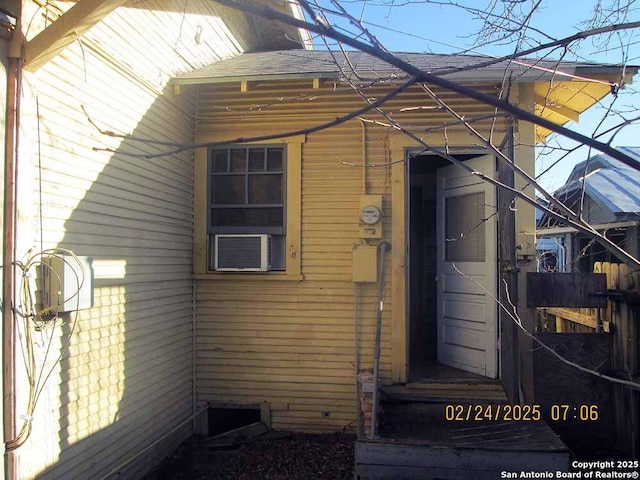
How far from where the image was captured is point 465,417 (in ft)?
15.1

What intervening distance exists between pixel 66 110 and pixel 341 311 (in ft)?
10.3

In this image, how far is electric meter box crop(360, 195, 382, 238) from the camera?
5.13 m

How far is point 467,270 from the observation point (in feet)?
18.0

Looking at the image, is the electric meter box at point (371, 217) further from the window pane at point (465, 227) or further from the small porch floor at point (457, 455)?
the small porch floor at point (457, 455)

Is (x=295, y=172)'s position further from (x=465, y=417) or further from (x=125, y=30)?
(x=465, y=417)

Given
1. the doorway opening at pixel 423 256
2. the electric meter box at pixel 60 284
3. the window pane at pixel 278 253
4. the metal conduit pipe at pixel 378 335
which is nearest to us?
the electric meter box at pixel 60 284

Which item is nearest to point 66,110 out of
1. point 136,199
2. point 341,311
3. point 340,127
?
point 136,199

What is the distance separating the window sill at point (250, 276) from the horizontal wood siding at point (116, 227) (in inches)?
7.9

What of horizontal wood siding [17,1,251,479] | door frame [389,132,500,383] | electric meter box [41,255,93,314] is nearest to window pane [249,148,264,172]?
horizontal wood siding [17,1,251,479]

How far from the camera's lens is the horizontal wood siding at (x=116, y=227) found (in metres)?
3.14

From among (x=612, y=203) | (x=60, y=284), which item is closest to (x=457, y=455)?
(x=60, y=284)

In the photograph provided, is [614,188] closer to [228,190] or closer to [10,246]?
[228,190]

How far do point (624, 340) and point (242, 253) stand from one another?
3726mm

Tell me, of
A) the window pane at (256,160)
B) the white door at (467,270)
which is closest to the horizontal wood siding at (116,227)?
the window pane at (256,160)
